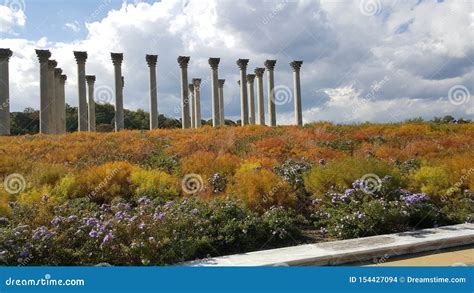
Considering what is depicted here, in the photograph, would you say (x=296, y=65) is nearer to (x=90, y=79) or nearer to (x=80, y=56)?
(x=80, y=56)

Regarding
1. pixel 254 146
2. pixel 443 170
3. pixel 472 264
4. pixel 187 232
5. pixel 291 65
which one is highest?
pixel 291 65

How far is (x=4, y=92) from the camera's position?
35.1 metres

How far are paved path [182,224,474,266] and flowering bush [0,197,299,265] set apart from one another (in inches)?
23.0

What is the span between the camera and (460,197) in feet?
A: 36.4

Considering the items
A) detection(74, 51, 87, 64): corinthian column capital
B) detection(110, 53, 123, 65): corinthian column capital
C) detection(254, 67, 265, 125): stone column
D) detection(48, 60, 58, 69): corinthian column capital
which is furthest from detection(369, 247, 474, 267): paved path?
detection(254, 67, 265, 125): stone column

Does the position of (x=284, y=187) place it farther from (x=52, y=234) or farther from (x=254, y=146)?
(x=254, y=146)

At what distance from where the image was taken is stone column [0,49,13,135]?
34.4 metres

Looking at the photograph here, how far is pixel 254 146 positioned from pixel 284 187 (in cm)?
719

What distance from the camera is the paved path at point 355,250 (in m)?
6.92

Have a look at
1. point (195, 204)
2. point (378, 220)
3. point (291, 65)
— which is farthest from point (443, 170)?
point (291, 65)

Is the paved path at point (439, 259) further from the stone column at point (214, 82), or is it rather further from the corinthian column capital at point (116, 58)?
the stone column at point (214, 82)

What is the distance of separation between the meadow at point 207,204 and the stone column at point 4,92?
21.0 m

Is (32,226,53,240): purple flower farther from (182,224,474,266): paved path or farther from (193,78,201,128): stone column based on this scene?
(193,78,201,128): stone column

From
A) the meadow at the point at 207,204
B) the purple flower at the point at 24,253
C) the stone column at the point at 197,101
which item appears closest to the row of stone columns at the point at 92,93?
the stone column at the point at 197,101
